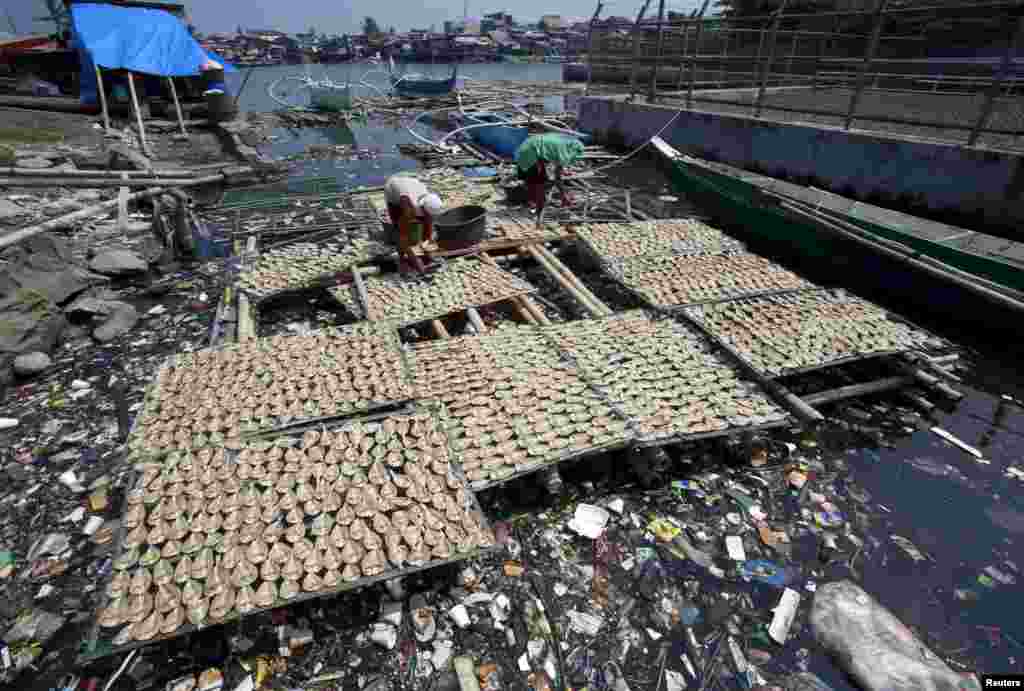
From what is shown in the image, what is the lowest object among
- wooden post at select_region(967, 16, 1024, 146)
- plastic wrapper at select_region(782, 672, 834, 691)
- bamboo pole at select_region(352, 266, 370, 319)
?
plastic wrapper at select_region(782, 672, 834, 691)

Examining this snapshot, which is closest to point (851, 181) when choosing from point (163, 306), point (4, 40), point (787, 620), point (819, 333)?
point (819, 333)

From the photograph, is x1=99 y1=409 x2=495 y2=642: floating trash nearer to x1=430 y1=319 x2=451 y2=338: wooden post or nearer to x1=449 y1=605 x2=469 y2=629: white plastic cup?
x1=449 y1=605 x2=469 y2=629: white plastic cup

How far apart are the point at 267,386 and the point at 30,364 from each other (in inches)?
113

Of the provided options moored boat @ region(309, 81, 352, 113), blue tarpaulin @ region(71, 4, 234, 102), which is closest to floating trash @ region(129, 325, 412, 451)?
blue tarpaulin @ region(71, 4, 234, 102)

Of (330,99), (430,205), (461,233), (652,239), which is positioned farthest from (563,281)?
(330,99)

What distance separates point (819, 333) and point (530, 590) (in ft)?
13.3

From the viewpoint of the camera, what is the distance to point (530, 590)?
319 centimetres

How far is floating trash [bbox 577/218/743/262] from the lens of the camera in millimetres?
7125

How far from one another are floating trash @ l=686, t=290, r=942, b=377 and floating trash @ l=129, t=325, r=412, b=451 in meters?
3.43

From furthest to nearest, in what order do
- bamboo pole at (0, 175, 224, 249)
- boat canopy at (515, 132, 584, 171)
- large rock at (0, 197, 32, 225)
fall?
boat canopy at (515, 132, 584, 171) < large rock at (0, 197, 32, 225) < bamboo pole at (0, 175, 224, 249)

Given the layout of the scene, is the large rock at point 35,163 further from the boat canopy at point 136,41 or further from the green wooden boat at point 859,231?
the green wooden boat at point 859,231

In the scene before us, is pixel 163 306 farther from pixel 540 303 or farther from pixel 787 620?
pixel 787 620

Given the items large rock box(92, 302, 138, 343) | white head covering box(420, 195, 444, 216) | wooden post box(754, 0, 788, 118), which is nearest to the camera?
large rock box(92, 302, 138, 343)

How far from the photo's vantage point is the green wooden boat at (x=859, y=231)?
18.2ft
